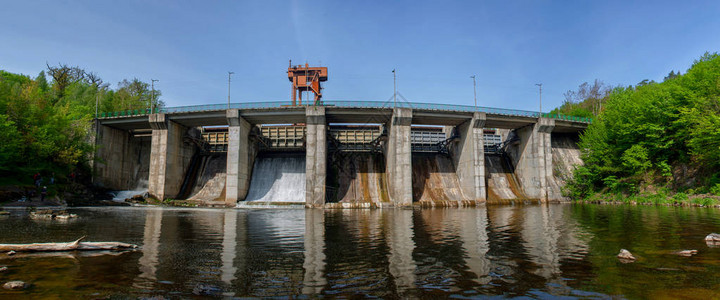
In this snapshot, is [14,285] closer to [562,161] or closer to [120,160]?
[120,160]

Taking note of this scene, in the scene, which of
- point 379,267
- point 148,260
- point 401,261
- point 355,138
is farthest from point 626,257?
point 355,138

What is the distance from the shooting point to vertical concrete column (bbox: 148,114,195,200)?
4088 cm

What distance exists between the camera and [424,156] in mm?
49312

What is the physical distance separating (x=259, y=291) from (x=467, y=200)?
38.2 metres

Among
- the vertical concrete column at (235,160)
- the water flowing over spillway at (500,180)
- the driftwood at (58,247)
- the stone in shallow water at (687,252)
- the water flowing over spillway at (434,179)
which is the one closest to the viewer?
the stone in shallow water at (687,252)

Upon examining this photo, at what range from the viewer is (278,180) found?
44906 mm

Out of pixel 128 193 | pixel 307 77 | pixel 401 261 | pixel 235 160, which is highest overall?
pixel 307 77

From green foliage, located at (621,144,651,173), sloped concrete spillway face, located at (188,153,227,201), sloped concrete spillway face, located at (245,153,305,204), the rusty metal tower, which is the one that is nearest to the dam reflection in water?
sloped concrete spillway face, located at (245,153,305,204)

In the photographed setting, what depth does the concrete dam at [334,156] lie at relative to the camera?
131ft

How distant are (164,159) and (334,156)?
822 inches

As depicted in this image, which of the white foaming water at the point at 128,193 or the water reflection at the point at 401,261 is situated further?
the white foaming water at the point at 128,193

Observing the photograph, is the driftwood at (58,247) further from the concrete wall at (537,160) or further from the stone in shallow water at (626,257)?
the concrete wall at (537,160)

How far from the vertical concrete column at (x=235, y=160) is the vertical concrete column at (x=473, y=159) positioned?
27802 mm

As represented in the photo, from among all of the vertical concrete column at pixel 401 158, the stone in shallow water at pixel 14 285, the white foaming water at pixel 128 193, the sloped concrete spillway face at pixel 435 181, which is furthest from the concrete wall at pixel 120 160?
the stone in shallow water at pixel 14 285
